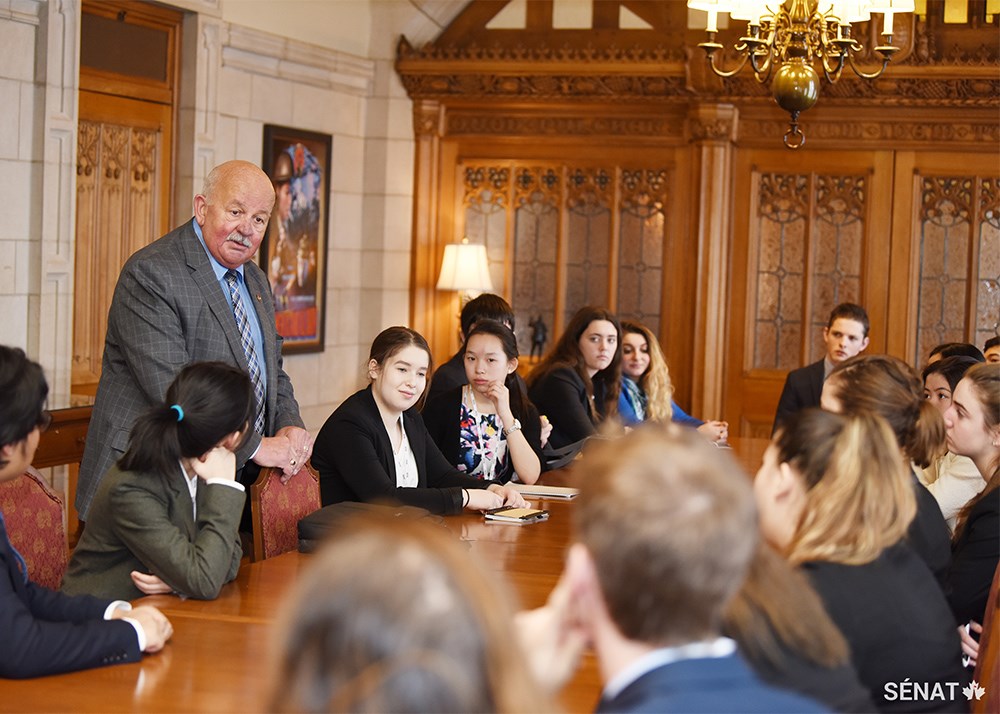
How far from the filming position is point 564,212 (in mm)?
7578

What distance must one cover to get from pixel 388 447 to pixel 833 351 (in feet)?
8.06

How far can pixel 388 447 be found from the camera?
379 cm

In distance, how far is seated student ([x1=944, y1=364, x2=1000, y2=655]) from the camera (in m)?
2.91

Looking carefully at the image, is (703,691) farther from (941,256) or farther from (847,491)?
(941,256)

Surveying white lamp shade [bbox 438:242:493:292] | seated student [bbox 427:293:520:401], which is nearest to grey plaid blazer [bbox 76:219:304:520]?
seated student [bbox 427:293:520:401]

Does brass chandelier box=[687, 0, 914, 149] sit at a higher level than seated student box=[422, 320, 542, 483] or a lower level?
higher

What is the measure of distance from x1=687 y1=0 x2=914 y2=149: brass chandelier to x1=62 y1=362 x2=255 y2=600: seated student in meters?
2.59

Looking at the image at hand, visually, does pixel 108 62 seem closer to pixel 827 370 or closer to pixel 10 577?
pixel 827 370

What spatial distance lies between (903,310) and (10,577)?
5979 mm

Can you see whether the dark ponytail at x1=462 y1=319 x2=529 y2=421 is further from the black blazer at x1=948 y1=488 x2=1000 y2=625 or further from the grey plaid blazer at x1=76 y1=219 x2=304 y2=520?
the black blazer at x1=948 y1=488 x2=1000 y2=625

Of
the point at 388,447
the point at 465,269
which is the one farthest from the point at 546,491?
the point at 465,269

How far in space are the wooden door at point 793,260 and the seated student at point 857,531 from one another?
17.4 ft

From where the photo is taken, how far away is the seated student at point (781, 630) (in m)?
1.59

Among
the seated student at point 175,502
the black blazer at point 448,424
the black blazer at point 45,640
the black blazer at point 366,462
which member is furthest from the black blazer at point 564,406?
the black blazer at point 45,640
